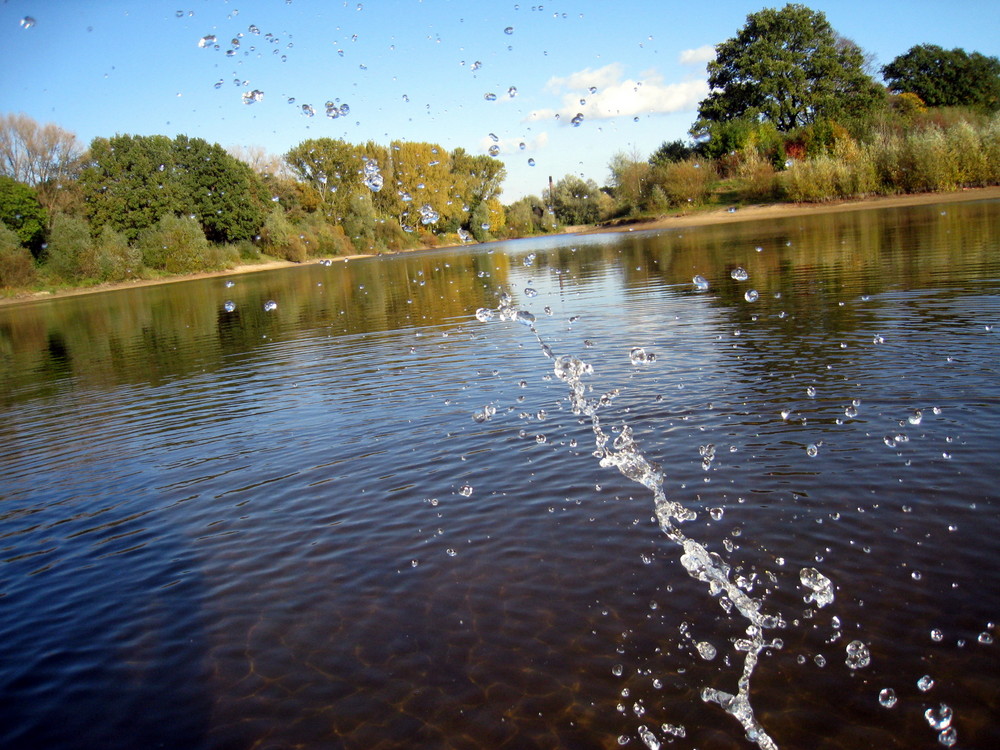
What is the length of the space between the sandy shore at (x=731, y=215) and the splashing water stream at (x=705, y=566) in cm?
4638

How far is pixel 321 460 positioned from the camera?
8.84 m

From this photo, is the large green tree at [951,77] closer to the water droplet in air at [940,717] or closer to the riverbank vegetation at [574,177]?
the riverbank vegetation at [574,177]

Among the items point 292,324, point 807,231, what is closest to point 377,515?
point 292,324

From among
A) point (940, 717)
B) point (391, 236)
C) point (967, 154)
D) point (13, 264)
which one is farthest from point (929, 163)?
point (391, 236)

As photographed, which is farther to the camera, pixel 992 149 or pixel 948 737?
pixel 992 149

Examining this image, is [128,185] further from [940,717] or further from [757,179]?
[940,717]

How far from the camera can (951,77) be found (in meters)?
84.6

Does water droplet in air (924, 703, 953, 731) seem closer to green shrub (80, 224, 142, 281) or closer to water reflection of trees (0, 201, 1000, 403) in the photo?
water reflection of trees (0, 201, 1000, 403)

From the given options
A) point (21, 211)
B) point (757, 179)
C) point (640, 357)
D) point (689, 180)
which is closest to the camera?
point (640, 357)

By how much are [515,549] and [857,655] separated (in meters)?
2.65

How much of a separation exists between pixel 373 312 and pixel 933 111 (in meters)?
65.1

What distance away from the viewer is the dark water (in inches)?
162

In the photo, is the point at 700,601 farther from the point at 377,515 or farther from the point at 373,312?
the point at 373,312

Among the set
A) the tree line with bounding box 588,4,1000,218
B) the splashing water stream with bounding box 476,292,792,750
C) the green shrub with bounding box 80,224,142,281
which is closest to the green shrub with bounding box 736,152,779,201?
the tree line with bounding box 588,4,1000,218
